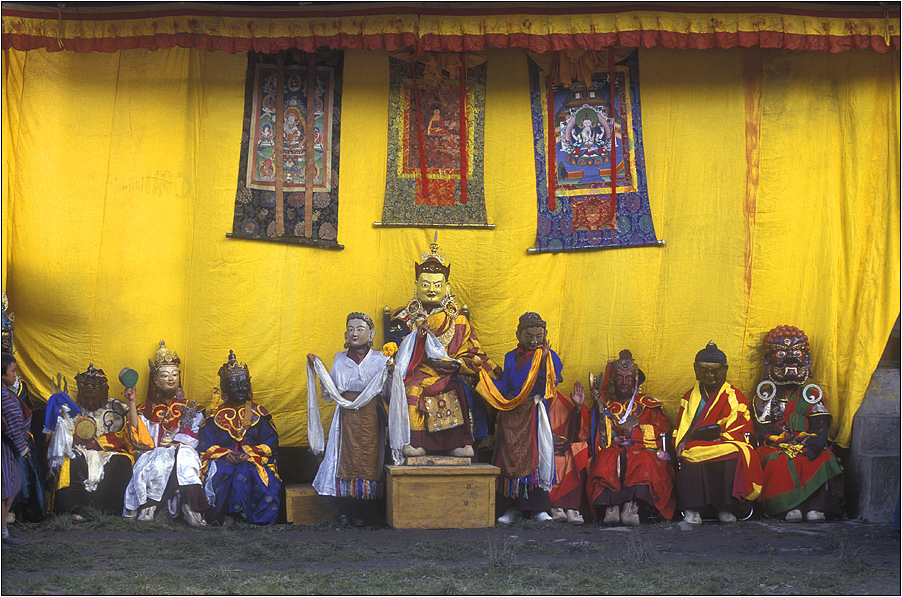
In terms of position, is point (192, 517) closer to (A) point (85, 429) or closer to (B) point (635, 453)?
(A) point (85, 429)

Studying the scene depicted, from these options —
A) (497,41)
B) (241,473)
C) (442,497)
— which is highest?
(497,41)

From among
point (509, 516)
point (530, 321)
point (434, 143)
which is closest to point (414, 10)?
point (434, 143)

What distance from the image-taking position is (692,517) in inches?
314

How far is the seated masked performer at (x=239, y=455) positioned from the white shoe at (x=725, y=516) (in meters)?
3.28

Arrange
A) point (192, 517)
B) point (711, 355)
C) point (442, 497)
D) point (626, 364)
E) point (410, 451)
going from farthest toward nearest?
point (626, 364) → point (711, 355) → point (410, 451) → point (192, 517) → point (442, 497)

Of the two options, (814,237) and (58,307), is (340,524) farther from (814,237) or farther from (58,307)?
(814,237)

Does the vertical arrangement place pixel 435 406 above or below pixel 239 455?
above

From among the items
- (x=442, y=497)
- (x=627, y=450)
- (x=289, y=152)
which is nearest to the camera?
(x=442, y=497)

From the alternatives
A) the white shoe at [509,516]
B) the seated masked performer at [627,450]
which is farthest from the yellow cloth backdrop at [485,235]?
the white shoe at [509,516]

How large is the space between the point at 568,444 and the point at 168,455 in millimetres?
3004

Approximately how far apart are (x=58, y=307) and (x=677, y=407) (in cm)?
505

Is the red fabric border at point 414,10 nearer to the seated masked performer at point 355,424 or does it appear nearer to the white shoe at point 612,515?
the seated masked performer at point 355,424

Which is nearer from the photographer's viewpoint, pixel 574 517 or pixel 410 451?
pixel 410 451

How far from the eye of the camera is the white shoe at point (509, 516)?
794 cm
